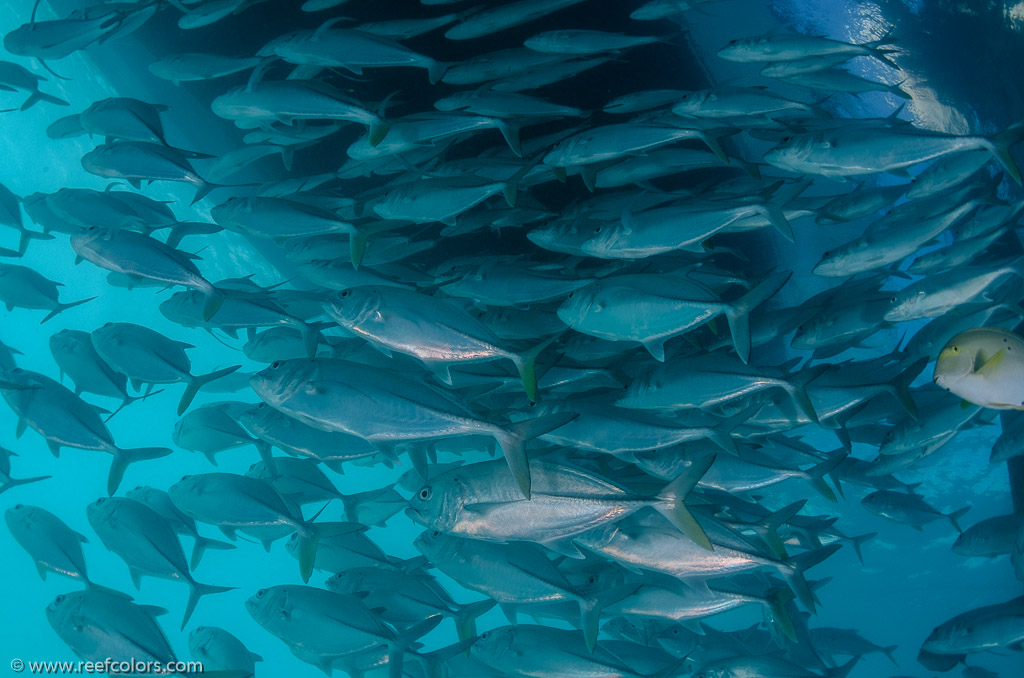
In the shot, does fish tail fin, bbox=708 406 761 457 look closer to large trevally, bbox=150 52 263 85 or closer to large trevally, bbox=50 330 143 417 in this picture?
large trevally, bbox=150 52 263 85

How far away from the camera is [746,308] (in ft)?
10.6

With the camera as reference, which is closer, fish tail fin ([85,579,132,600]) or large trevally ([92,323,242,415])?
fish tail fin ([85,579,132,600])

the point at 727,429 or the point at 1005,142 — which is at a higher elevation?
the point at 1005,142

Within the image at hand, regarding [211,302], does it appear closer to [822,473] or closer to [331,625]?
[331,625]

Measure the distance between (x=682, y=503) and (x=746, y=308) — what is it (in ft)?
3.86

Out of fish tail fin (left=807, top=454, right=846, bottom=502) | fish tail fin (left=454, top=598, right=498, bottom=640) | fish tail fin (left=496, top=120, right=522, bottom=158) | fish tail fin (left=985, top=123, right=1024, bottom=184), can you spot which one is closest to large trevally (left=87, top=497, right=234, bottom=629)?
fish tail fin (left=454, top=598, right=498, bottom=640)

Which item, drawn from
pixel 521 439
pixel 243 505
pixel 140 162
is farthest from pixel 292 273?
pixel 521 439

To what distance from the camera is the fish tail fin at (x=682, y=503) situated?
2916 millimetres

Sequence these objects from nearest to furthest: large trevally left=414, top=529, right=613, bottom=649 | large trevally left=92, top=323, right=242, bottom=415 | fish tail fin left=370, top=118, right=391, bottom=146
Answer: fish tail fin left=370, top=118, right=391, bottom=146 < large trevally left=414, top=529, right=613, bottom=649 < large trevally left=92, top=323, right=242, bottom=415

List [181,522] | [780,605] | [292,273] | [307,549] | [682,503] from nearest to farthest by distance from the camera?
1. [682,503]
2. [780,605]
3. [307,549]
4. [181,522]
5. [292,273]

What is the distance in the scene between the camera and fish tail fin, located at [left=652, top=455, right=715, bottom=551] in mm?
2916

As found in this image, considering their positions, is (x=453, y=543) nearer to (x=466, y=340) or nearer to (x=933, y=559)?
(x=466, y=340)

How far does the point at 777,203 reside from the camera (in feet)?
10.9

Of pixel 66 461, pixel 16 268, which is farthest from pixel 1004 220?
pixel 66 461
